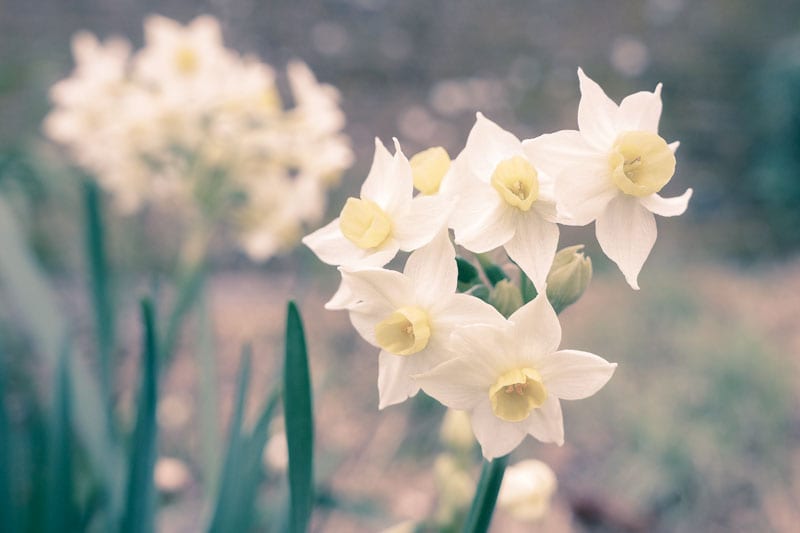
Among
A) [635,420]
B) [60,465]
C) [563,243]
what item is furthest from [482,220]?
[563,243]

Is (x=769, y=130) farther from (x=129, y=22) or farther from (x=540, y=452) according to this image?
Answer: (x=129, y=22)

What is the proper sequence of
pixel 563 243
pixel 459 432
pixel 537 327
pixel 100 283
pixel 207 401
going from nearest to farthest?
pixel 537 327, pixel 459 432, pixel 100 283, pixel 207 401, pixel 563 243

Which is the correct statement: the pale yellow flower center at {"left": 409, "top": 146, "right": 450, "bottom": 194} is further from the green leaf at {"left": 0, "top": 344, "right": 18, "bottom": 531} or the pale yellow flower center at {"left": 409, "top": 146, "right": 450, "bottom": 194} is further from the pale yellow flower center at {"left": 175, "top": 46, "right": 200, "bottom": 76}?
the pale yellow flower center at {"left": 175, "top": 46, "right": 200, "bottom": 76}

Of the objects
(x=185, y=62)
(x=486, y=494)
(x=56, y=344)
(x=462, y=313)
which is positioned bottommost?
(x=486, y=494)

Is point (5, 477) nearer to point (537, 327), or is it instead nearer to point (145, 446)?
point (145, 446)

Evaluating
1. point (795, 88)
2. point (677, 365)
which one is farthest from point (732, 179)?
point (677, 365)

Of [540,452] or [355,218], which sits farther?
[540,452]

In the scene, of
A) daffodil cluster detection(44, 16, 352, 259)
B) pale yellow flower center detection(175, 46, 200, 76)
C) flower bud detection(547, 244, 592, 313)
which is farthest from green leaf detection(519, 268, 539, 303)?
pale yellow flower center detection(175, 46, 200, 76)
